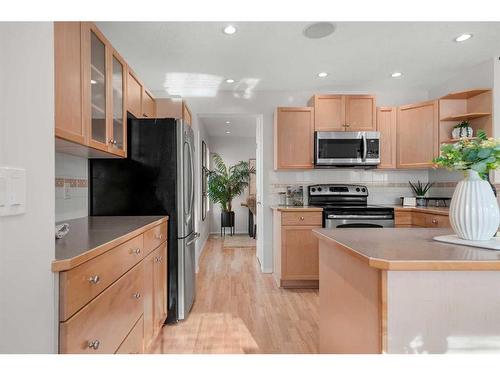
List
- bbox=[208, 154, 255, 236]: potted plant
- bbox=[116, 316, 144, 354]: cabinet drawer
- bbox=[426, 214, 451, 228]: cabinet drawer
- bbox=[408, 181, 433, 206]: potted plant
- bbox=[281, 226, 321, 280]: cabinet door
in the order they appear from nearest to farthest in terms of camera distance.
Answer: bbox=[116, 316, 144, 354]: cabinet drawer, bbox=[426, 214, 451, 228]: cabinet drawer, bbox=[281, 226, 321, 280]: cabinet door, bbox=[408, 181, 433, 206]: potted plant, bbox=[208, 154, 255, 236]: potted plant

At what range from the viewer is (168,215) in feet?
8.20

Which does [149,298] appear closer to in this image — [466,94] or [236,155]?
[466,94]

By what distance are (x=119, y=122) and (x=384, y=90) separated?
3332 mm

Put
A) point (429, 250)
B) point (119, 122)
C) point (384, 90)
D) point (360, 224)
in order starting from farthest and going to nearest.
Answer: point (384, 90), point (360, 224), point (119, 122), point (429, 250)

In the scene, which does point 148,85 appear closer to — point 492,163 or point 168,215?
point 168,215

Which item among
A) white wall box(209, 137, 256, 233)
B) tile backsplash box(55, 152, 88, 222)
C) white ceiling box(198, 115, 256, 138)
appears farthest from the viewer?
white wall box(209, 137, 256, 233)

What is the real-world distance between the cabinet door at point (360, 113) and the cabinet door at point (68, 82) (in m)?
2.94

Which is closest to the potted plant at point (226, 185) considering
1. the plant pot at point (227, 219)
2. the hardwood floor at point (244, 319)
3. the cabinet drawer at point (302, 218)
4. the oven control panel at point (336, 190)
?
the plant pot at point (227, 219)

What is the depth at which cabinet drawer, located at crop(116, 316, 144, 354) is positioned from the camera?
1507mm

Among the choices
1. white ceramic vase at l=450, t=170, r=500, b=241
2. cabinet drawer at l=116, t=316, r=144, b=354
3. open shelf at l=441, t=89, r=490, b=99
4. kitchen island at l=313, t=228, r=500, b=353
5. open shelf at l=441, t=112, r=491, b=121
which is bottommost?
cabinet drawer at l=116, t=316, r=144, b=354

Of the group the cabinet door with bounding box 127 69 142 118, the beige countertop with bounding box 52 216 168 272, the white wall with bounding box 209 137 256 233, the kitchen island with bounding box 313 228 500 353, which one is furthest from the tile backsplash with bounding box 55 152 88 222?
the white wall with bounding box 209 137 256 233

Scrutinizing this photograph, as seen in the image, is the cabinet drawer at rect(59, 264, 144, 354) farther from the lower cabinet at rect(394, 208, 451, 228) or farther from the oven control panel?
the lower cabinet at rect(394, 208, 451, 228)

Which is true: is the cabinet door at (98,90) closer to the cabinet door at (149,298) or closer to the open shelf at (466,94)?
the cabinet door at (149,298)
